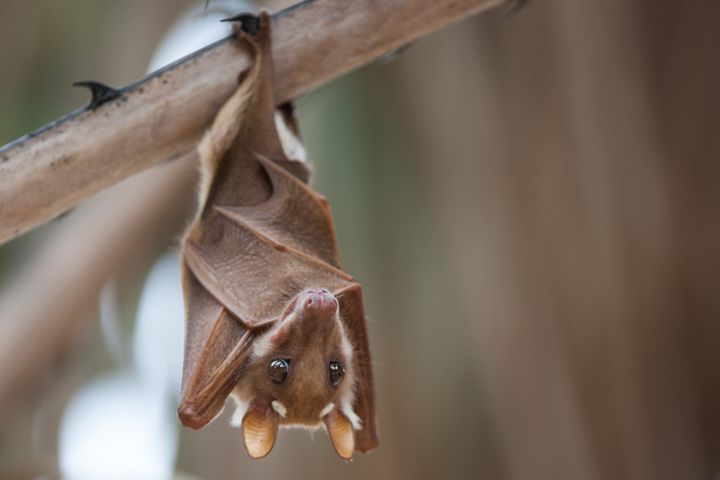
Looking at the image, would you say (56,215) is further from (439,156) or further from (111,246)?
(439,156)

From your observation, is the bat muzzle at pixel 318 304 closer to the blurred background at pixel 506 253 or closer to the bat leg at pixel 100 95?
the bat leg at pixel 100 95

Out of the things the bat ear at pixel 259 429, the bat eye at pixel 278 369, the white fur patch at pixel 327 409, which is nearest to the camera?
the bat ear at pixel 259 429

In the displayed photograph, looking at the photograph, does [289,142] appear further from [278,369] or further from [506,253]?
[506,253]

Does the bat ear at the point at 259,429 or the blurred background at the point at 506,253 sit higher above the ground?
the bat ear at the point at 259,429

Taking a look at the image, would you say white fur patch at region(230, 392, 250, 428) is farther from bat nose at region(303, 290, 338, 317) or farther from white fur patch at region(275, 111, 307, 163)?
white fur patch at region(275, 111, 307, 163)

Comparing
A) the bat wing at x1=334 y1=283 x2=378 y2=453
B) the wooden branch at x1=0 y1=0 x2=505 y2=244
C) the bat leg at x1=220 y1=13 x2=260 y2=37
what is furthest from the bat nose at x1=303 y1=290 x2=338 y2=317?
the bat leg at x1=220 y1=13 x2=260 y2=37

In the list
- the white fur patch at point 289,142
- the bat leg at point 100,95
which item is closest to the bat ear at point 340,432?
the white fur patch at point 289,142
